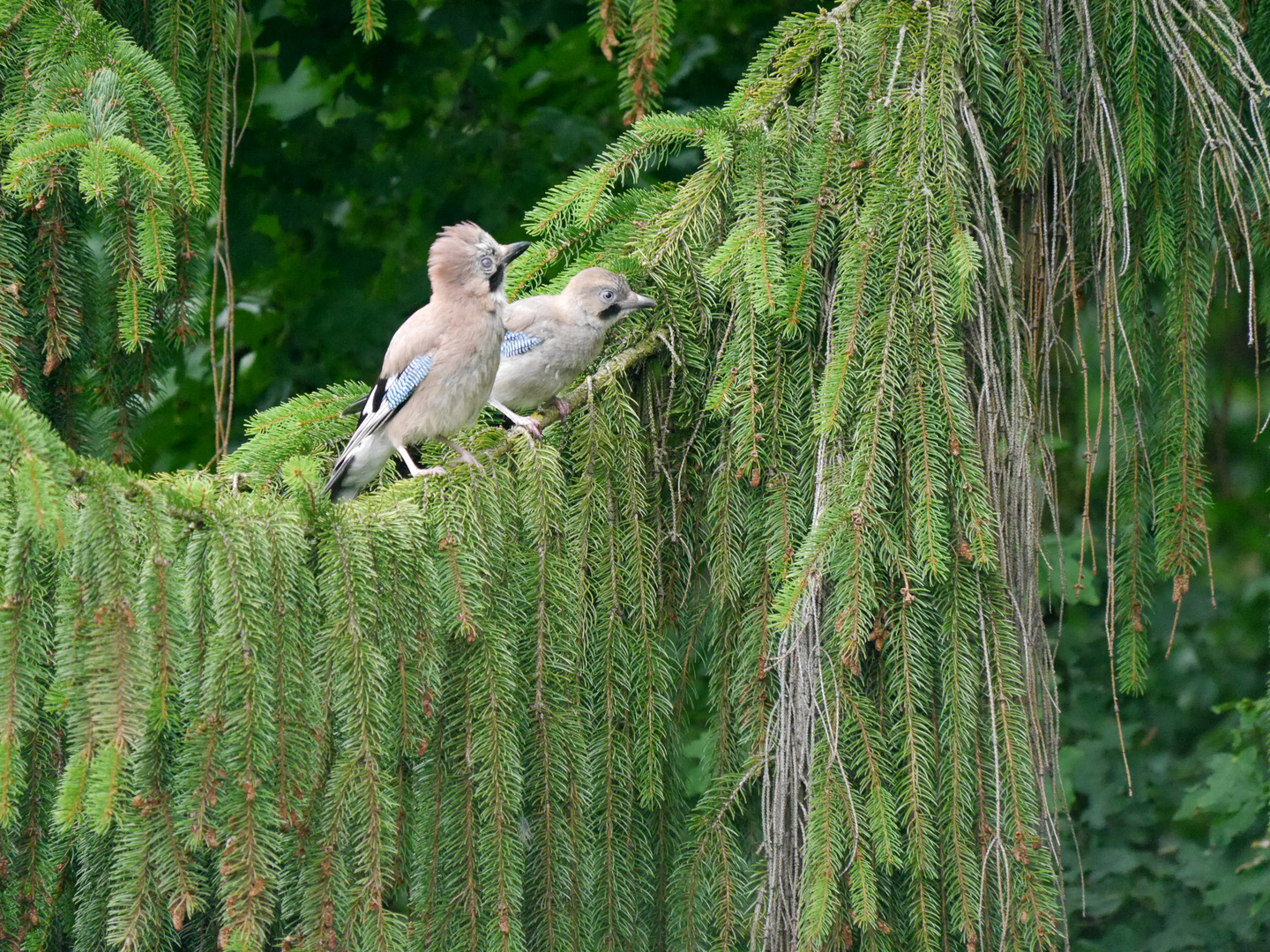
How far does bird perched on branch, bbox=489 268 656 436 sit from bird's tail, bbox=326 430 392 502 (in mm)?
382

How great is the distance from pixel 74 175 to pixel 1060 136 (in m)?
2.17

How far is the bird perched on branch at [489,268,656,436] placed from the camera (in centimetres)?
364

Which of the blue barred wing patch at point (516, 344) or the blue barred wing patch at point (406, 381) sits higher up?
the blue barred wing patch at point (516, 344)

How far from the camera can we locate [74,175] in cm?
272

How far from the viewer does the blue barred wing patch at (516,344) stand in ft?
13.4

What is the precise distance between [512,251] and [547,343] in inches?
12.7

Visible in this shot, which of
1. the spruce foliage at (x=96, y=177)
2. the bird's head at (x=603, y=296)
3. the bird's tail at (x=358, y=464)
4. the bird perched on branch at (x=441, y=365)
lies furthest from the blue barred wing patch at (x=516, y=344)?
the spruce foliage at (x=96, y=177)

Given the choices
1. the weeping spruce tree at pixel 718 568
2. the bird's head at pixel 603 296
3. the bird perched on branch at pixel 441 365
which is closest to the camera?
the weeping spruce tree at pixel 718 568

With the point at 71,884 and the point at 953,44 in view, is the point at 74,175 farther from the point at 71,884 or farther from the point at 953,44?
the point at 953,44

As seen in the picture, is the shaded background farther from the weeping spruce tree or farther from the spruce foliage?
the weeping spruce tree

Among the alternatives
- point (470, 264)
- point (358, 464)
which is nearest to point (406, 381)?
point (358, 464)

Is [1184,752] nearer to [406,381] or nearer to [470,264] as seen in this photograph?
[470,264]

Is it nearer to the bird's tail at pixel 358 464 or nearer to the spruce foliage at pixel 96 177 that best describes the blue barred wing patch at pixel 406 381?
the bird's tail at pixel 358 464

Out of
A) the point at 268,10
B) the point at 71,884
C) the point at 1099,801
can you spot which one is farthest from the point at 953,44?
the point at 268,10
